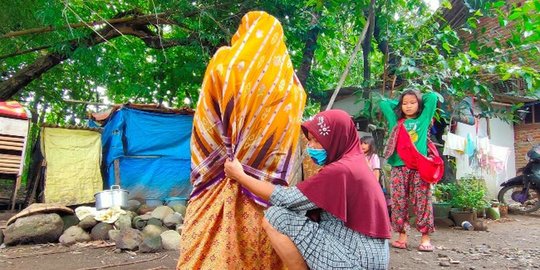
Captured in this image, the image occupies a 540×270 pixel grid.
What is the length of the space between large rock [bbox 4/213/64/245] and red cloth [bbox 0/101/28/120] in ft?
7.63

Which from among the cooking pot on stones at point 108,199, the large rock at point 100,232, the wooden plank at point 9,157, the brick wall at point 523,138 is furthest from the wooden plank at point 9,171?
the brick wall at point 523,138

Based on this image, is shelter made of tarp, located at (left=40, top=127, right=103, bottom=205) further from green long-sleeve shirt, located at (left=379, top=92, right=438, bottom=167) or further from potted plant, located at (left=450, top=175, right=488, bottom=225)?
potted plant, located at (left=450, top=175, right=488, bottom=225)

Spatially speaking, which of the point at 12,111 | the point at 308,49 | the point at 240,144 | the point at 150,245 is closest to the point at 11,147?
the point at 12,111

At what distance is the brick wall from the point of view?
1078 cm

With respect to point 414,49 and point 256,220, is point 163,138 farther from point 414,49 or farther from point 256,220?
point 256,220

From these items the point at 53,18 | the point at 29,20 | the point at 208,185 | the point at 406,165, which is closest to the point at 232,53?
the point at 208,185

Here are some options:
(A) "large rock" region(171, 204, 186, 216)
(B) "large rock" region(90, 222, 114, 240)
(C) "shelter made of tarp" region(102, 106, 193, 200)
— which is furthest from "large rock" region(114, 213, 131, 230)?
(C) "shelter made of tarp" region(102, 106, 193, 200)

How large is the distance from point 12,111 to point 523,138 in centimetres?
1192

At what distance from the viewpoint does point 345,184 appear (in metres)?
1.96

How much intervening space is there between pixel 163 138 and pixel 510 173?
926 cm

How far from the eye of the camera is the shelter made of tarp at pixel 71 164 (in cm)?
613

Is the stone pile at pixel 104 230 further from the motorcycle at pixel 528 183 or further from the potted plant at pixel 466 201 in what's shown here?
the motorcycle at pixel 528 183

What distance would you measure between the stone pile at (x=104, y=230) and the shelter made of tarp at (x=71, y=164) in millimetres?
1302

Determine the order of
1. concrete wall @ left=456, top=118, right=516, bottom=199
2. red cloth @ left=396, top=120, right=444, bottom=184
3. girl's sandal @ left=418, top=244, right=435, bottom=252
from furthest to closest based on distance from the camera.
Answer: concrete wall @ left=456, top=118, right=516, bottom=199
girl's sandal @ left=418, top=244, right=435, bottom=252
red cloth @ left=396, top=120, right=444, bottom=184
